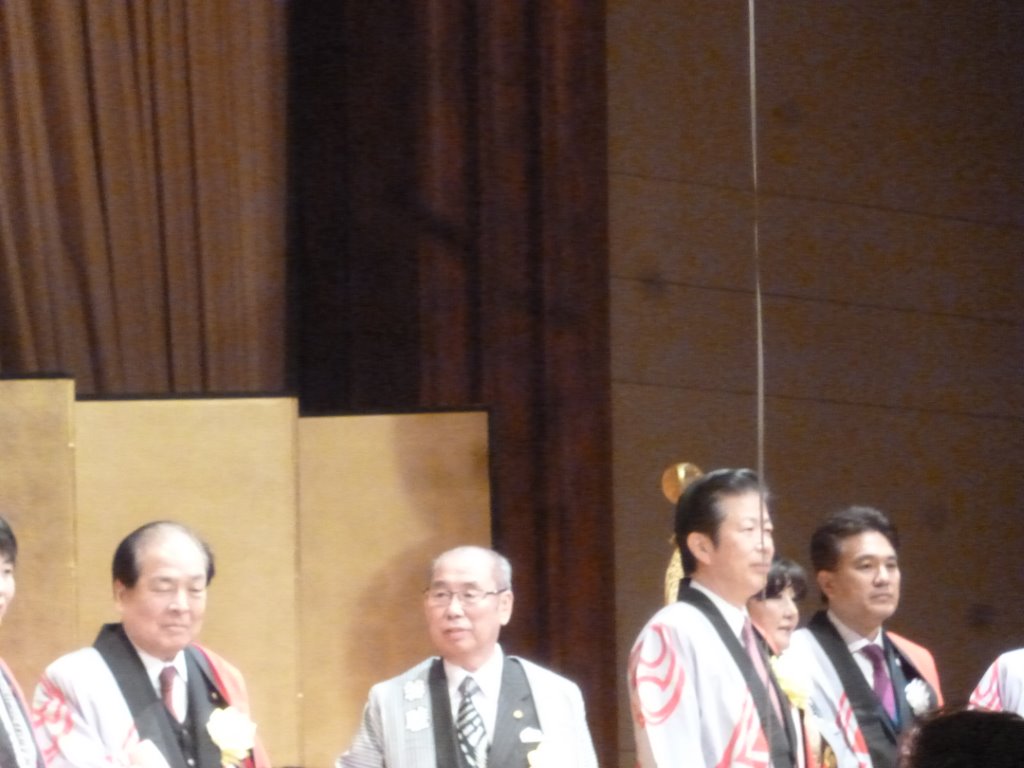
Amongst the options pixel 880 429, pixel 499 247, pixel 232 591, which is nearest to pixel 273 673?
pixel 232 591

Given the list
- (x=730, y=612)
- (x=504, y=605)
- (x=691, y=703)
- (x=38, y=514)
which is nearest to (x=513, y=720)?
(x=504, y=605)

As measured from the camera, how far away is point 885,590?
4.27 m

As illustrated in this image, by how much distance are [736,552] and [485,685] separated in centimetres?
57

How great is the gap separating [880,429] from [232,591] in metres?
2.35

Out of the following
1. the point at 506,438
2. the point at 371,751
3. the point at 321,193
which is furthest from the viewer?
the point at 321,193

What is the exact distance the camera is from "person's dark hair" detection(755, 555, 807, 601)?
4250 millimetres

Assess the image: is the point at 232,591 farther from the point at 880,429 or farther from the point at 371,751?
the point at 880,429

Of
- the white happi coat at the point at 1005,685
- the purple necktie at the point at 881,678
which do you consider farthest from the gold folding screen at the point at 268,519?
the white happi coat at the point at 1005,685

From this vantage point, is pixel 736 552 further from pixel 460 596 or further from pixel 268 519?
pixel 268 519

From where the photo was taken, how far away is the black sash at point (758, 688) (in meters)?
3.70

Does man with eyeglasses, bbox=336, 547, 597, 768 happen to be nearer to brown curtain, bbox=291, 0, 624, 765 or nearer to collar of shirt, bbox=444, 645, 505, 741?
collar of shirt, bbox=444, 645, 505, 741

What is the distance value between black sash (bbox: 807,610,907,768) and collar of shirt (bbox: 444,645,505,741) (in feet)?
2.68

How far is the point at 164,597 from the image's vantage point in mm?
3666

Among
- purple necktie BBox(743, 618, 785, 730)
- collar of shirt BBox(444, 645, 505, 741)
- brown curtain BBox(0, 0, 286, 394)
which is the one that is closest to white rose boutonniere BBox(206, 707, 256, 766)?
collar of shirt BBox(444, 645, 505, 741)
